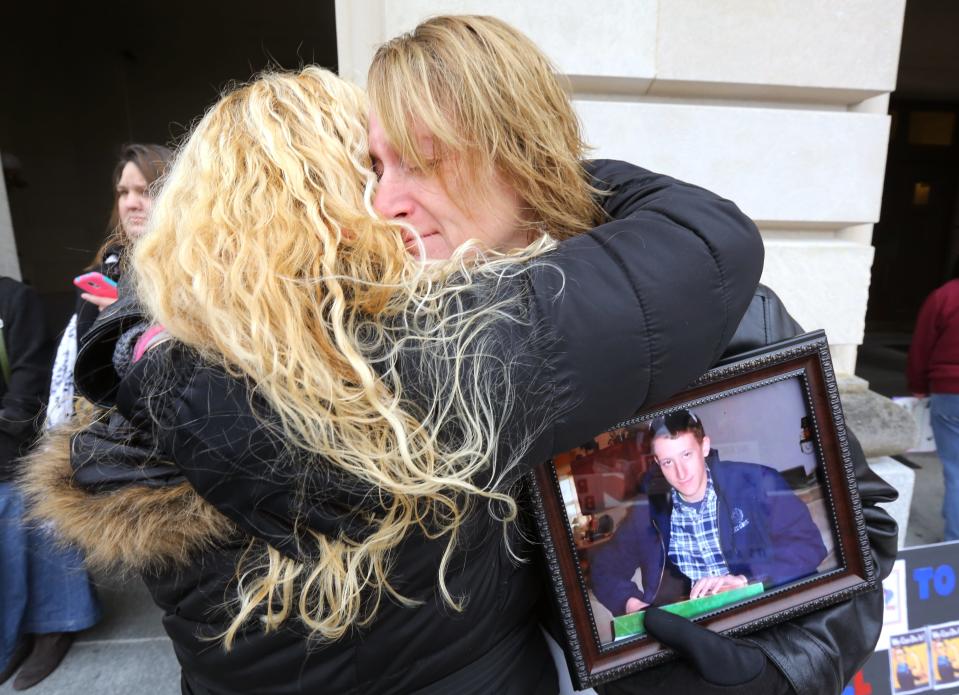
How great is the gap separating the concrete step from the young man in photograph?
2347mm

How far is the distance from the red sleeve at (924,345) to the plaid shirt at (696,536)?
349 centimetres

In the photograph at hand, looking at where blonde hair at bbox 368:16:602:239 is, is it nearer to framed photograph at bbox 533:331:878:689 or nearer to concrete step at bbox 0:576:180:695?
framed photograph at bbox 533:331:878:689

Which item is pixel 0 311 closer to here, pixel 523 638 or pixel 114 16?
pixel 523 638

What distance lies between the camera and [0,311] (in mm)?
2512

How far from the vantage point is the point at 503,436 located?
71 centimetres

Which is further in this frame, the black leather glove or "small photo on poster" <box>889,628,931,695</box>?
"small photo on poster" <box>889,628,931,695</box>

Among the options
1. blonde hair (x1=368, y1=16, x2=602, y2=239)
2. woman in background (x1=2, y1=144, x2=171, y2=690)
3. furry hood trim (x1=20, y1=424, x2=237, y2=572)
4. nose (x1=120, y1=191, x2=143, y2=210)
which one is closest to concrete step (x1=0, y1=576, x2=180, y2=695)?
woman in background (x1=2, y1=144, x2=171, y2=690)

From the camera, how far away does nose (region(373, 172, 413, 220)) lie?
92 cm

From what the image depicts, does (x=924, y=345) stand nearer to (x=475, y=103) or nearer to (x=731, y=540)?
(x=731, y=540)

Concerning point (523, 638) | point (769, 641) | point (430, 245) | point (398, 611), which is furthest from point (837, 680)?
point (430, 245)

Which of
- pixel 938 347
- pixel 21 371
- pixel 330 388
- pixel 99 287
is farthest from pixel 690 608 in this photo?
pixel 938 347

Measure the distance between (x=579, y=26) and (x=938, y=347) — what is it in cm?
292

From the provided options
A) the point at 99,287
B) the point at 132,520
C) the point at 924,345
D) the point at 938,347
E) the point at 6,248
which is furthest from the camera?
the point at 924,345

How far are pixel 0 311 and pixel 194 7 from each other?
6.15 metres
